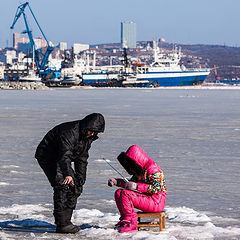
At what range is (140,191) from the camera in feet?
15.4

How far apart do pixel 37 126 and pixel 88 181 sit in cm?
869

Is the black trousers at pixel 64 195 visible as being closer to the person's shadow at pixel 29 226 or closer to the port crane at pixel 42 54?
the person's shadow at pixel 29 226

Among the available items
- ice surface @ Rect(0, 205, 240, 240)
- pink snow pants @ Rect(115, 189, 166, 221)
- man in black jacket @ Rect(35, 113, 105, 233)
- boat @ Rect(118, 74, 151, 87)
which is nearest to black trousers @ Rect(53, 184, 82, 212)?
man in black jacket @ Rect(35, 113, 105, 233)

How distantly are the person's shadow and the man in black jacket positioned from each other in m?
0.21

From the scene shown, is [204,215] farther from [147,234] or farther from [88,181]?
[88,181]

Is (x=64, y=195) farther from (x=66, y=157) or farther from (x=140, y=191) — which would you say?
(x=140, y=191)

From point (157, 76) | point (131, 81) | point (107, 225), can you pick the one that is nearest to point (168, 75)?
point (157, 76)

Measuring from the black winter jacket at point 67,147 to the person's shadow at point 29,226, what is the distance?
52cm

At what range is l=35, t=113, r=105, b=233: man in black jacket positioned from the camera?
4.54m

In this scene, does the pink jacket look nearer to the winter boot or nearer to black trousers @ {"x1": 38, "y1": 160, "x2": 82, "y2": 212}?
the winter boot

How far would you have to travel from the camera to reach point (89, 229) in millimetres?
4938

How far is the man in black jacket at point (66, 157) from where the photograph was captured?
454cm

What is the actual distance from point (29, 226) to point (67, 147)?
0.95m

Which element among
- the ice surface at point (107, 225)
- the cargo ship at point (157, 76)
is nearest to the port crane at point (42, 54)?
the cargo ship at point (157, 76)
